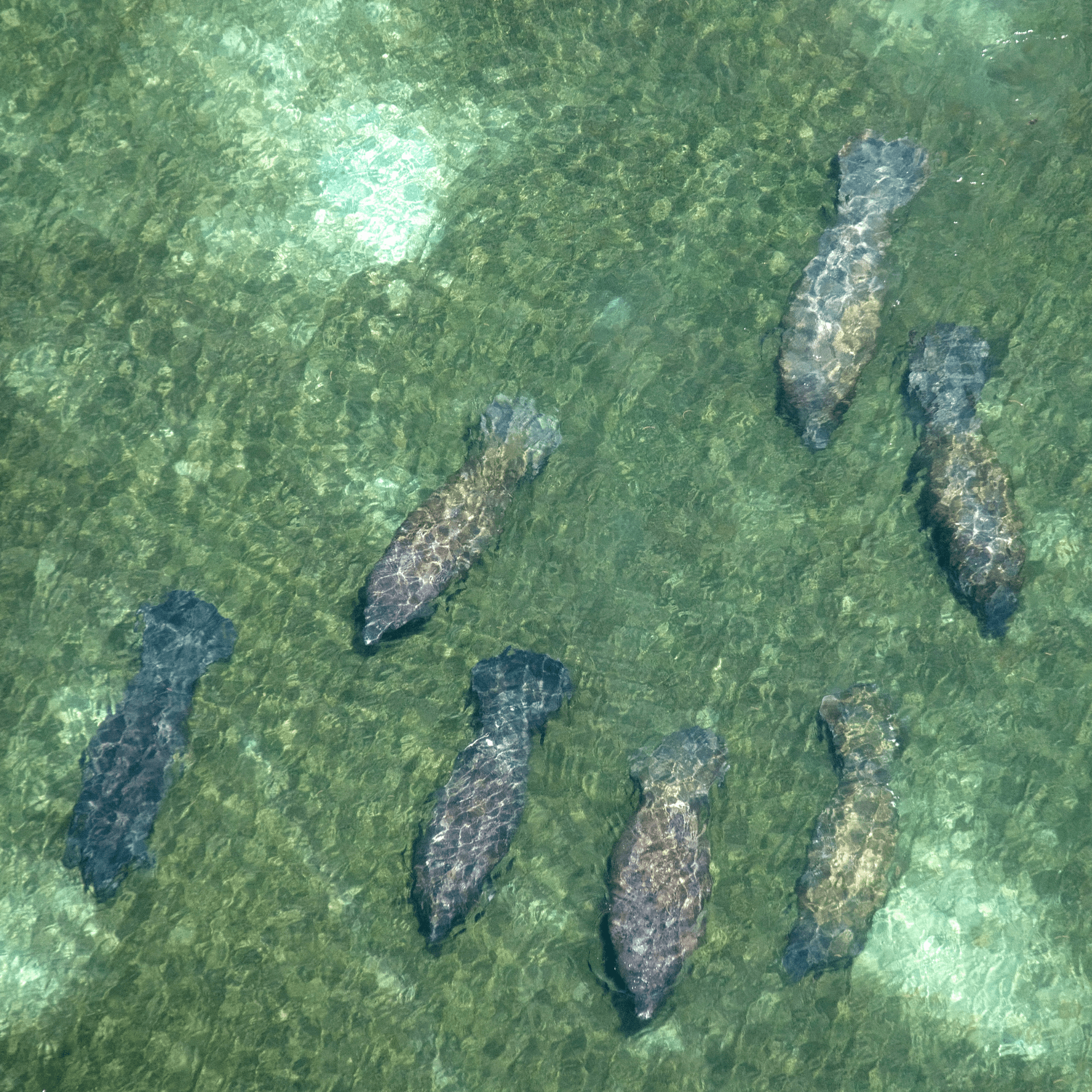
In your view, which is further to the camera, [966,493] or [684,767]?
[966,493]

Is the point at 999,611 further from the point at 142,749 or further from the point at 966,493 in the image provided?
the point at 142,749

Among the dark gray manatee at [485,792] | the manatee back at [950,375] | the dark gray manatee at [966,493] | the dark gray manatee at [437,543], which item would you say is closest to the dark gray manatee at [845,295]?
the manatee back at [950,375]

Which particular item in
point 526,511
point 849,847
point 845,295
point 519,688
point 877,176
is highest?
point 877,176

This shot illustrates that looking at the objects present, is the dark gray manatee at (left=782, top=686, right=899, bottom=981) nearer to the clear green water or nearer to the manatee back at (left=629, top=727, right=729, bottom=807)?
the clear green water

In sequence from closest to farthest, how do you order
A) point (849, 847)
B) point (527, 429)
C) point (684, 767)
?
point (849, 847) → point (684, 767) → point (527, 429)

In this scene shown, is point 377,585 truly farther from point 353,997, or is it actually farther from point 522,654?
point 353,997

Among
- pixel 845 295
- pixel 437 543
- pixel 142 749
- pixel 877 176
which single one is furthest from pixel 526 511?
pixel 877 176

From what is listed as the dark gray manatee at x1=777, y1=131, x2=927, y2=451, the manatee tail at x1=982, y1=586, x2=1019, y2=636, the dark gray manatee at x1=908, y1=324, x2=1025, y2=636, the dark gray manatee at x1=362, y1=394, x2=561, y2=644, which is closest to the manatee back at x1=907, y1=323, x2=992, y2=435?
the dark gray manatee at x1=908, y1=324, x2=1025, y2=636

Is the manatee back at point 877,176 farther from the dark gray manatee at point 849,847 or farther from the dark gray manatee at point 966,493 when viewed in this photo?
the dark gray manatee at point 849,847
